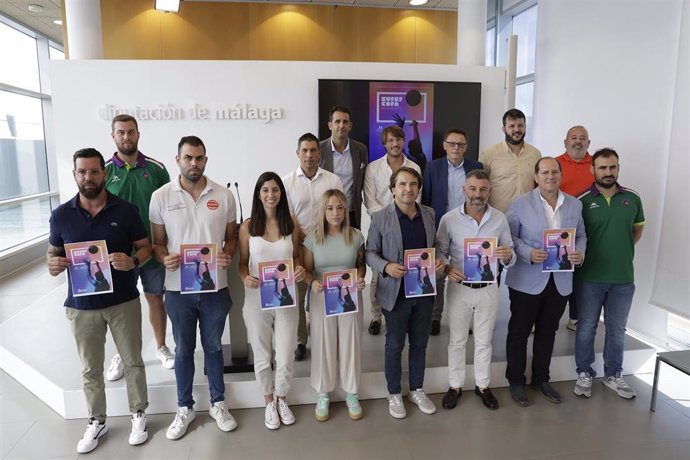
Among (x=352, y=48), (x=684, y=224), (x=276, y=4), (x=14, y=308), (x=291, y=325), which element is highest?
(x=276, y=4)

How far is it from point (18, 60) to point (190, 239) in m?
7.69

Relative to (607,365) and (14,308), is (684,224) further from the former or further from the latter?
(14,308)

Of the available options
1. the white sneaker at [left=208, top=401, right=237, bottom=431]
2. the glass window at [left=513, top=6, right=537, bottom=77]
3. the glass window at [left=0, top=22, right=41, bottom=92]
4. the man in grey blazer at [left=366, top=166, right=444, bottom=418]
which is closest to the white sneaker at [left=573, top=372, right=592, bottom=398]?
the man in grey blazer at [left=366, top=166, right=444, bottom=418]


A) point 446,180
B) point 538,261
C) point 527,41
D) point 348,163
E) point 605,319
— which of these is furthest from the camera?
point 527,41

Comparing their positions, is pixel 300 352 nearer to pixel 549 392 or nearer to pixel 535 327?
pixel 535 327

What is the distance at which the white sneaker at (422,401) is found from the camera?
9.71ft

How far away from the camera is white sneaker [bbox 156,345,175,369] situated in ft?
10.6

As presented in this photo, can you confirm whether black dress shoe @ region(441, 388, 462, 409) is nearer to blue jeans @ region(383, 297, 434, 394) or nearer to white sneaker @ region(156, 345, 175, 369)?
blue jeans @ region(383, 297, 434, 394)

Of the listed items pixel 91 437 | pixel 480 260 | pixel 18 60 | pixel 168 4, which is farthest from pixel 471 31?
pixel 18 60

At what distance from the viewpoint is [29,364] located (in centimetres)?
331

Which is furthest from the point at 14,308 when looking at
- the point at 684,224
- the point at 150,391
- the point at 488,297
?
the point at 684,224

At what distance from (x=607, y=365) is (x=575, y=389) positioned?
0.29 meters

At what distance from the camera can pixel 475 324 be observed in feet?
9.64

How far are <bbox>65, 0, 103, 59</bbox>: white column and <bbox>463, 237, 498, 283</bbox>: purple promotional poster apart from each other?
189 inches
